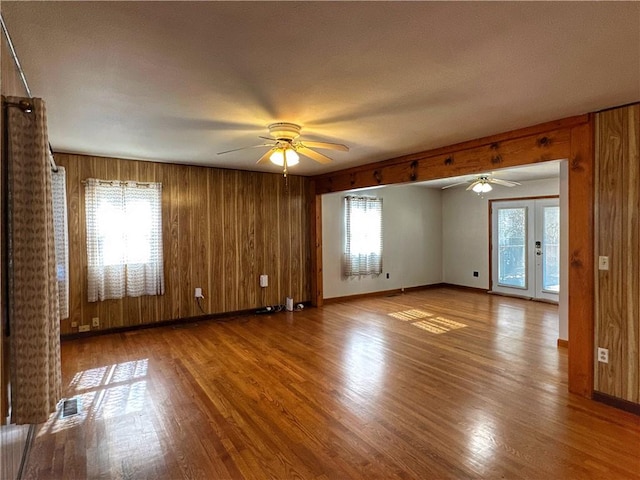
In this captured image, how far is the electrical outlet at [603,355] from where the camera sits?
2.73 m

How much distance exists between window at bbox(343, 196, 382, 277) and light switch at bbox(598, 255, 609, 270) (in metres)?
4.20

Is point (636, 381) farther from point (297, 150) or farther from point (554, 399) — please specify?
point (297, 150)

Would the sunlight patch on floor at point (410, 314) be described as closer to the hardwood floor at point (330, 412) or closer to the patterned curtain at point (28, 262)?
the hardwood floor at point (330, 412)

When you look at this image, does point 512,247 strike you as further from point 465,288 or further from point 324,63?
point 324,63

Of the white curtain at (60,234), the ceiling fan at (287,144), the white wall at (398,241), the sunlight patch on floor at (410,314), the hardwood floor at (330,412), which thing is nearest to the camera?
the hardwood floor at (330,412)

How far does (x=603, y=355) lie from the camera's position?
2.75m

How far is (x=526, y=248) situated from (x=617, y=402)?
4496mm

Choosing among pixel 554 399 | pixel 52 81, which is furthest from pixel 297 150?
pixel 554 399

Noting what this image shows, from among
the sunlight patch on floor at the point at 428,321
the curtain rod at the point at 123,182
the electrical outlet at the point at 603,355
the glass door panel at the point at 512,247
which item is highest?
the curtain rod at the point at 123,182

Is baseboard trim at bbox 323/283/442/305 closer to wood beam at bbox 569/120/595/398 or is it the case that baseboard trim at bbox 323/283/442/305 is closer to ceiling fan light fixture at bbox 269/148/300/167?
ceiling fan light fixture at bbox 269/148/300/167

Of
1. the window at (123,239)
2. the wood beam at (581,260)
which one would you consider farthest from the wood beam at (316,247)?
the wood beam at (581,260)

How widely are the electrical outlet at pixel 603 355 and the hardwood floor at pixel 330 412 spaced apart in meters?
0.37

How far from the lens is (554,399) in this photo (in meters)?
2.77

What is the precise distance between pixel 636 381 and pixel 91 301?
5.61 meters
